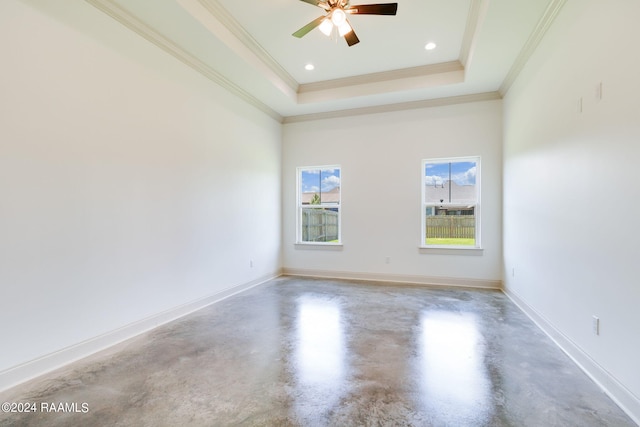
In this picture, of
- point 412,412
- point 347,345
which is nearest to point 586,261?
point 412,412

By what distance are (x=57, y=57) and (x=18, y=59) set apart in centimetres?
27

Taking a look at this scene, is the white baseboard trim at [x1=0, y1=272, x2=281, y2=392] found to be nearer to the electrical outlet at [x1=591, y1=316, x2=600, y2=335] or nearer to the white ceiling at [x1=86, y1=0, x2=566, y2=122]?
the white ceiling at [x1=86, y1=0, x2=566, y2=122]

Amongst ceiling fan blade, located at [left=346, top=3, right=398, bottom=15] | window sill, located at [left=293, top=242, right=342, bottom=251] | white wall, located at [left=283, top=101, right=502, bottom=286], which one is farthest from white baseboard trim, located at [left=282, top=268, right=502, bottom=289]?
ceiling fan blade, located at [left=346, top=3, right=398, bottom=15]

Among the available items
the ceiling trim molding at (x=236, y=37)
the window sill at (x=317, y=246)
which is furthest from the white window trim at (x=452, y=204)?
the ceiling trim molding at (x=236, y=37)

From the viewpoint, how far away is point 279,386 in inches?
81.9

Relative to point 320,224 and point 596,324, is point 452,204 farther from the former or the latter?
point 596,324

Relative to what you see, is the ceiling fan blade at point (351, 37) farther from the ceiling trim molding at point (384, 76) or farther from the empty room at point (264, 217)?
the ceiling trim molding at point (384, 76)

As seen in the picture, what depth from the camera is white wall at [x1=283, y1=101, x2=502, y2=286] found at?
4.86 metres

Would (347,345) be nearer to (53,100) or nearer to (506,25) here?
(53,100)

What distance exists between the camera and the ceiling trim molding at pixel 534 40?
271 centimetres

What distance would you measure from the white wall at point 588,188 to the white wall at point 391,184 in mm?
1315

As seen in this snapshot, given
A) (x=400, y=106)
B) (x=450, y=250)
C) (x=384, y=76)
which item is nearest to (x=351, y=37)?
(x=384, y=76)

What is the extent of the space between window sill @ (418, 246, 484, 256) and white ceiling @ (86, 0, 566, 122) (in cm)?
246

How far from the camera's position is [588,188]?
2.25 meters
